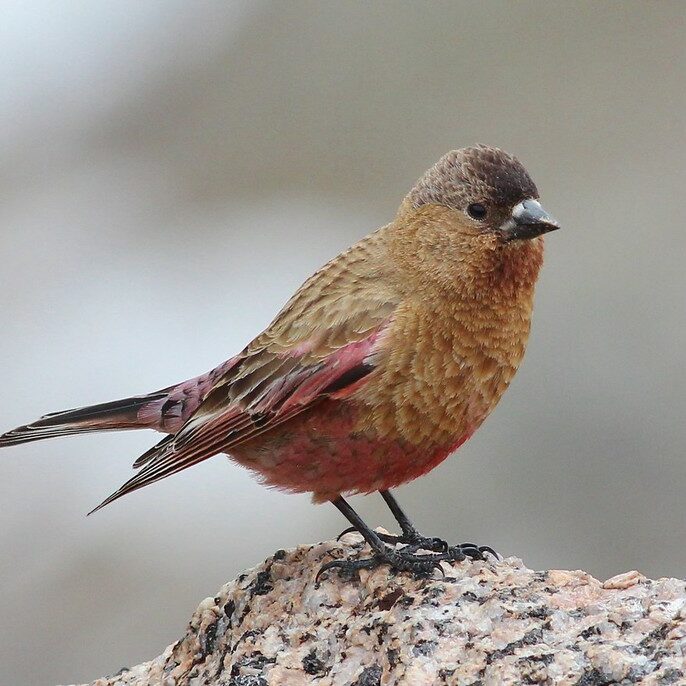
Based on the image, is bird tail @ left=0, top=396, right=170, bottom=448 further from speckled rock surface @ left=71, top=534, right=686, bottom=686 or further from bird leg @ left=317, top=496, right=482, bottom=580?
bird leg @ left=317, top=496, right=482, bottom=580

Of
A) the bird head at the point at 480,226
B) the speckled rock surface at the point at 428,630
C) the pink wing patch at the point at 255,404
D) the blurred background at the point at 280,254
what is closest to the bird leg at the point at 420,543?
the speckled rock surface at the point at 428,630

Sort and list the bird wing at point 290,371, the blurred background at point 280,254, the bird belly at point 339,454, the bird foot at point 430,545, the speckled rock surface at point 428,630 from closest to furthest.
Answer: the speckled rock surface at point 428,630, the bird foot at point 430,545, the bird belly at point 339,454, the bird wing at point 290,371, the blurred background at point 280,254

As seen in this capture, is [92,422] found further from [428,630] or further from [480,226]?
[428,630]

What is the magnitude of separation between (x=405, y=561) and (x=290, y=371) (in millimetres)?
909

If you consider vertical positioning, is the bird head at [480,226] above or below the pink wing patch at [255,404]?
above

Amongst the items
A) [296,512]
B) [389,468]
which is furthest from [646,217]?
[389,468]

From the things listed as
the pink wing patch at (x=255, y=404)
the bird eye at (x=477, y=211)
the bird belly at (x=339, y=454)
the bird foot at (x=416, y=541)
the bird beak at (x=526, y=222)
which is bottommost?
the bird foot at (x=416, y=541)

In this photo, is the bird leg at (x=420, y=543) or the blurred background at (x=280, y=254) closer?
the bird leg at (x=420, y=543)

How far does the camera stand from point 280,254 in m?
11.8

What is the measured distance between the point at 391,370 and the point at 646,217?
7168 mm

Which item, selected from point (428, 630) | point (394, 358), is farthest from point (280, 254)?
point (428, 630)

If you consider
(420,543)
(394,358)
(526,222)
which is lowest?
(420,543)

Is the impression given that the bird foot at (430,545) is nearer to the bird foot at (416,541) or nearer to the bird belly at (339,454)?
the bird foot at (416,541)

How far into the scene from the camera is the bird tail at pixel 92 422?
512 cm
